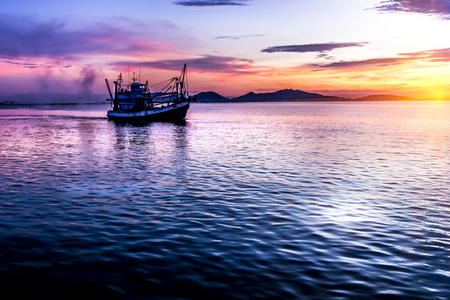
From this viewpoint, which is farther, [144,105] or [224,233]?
[144,105]

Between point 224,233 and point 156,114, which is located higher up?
point 156,114

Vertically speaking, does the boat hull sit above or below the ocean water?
above

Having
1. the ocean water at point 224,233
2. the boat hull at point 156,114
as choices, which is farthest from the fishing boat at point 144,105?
the ocean water at point 224,233

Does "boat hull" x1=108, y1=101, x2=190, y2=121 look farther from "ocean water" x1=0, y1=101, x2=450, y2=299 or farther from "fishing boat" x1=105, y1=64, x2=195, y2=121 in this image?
"ocean water" x1=0, y1=101, x2=450, y2=299

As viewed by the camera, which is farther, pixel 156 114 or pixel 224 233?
pixel 156 114

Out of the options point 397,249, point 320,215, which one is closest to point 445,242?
point 397,249

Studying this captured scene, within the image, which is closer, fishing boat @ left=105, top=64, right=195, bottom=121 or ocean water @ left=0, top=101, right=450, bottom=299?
ocean water @ left=0, top=101, right=450, bottom=299

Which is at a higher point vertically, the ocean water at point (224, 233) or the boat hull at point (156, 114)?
the boat hull at point (156, 114)

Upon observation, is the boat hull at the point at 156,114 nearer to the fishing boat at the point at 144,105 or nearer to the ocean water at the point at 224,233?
the fishing boat at the point at 144,105

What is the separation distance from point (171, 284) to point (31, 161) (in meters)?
26.6

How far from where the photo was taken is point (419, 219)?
50.4ft

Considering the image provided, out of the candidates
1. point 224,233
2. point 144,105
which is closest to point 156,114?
point 144,105

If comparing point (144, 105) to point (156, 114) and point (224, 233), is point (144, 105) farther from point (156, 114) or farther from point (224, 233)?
point (224, 233)

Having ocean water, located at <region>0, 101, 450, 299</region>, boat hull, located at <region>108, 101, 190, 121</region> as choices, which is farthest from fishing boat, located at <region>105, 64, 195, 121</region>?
ocean water, located at <region>0, 101, 450, 299</region>
